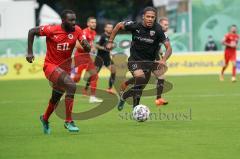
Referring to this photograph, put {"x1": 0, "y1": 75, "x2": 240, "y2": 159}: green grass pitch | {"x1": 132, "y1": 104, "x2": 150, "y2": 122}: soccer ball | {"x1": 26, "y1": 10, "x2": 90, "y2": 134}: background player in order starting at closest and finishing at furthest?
{"x1": 0, "y1": 75, "x2": 240, "y2": 159}: green grass pitch → {"x1": 26, "y1": 10, "x2": 90, "y2": 134}: background player → {"x1": 132, "y1": 104, "x2": 150, "y2": 122}: soccer ball

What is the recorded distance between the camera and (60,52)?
1438cm

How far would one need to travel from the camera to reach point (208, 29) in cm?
4553

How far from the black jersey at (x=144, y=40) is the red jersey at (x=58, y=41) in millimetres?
2349

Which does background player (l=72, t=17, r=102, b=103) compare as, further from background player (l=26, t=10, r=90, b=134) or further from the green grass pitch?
background player (l=26, t=10, r=90, b=134)

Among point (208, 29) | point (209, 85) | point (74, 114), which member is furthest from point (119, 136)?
point (208, 29)

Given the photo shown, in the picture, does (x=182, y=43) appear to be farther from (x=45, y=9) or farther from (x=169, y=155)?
(x=169, y=155)

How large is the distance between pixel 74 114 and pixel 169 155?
759 centimetres

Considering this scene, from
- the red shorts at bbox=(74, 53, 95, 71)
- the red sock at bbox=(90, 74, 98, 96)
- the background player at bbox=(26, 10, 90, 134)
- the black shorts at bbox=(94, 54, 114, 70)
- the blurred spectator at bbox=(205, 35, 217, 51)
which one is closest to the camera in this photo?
the background player at bbox=(26, 10, 90, 134)

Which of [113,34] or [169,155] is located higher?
[113,34]

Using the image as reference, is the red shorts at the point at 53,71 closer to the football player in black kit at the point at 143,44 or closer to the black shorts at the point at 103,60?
the football player in black kit at the point at 143,44

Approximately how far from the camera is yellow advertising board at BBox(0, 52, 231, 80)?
37.2 meters

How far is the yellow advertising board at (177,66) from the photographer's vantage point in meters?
37.2

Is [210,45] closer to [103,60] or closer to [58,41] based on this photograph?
[103,60]

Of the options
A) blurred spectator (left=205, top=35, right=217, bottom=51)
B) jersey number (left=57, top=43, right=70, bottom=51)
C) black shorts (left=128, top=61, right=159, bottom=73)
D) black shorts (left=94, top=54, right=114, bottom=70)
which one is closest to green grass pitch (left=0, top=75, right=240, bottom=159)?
black shorts (left=128, top=61, right=159, bottom=73)
